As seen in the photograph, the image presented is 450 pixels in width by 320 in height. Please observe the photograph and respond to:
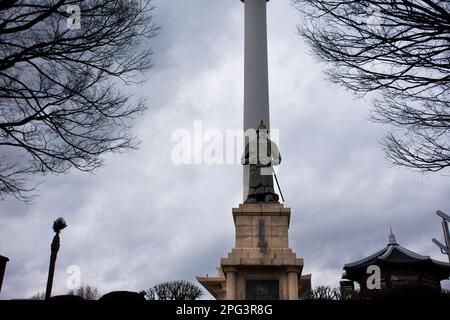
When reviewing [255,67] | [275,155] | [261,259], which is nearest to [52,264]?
[261,259]

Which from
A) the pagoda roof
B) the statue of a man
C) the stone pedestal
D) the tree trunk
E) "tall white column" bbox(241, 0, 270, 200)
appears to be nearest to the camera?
the stone pedestal

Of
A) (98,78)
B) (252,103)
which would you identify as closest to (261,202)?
(98,78)

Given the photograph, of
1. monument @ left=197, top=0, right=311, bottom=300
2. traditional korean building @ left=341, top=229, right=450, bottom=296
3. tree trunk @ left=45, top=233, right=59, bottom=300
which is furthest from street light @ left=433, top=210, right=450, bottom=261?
tree trunk @ left=45, top=233, right=59, bottom=300

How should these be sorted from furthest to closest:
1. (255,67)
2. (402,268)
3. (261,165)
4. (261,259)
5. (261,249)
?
(255,67)
(402,268)
(261,165)
(261,249)
(261,259)

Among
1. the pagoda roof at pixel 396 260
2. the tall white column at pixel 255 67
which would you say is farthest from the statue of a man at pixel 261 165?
the tall white column at pixel 255 67

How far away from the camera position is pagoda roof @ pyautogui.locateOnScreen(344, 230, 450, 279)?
785 inches

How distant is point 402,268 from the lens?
2020cm

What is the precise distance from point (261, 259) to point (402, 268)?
1045 centimetres

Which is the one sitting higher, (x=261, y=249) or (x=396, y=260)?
(x=396, y=260)

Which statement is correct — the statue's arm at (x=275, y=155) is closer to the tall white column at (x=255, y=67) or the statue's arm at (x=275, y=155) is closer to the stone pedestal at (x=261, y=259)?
the stone pedestal at (x=261, y=259)

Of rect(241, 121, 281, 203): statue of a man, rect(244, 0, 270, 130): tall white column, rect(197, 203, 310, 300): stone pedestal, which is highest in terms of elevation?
rect(244, 0, 270, 130): tall white column

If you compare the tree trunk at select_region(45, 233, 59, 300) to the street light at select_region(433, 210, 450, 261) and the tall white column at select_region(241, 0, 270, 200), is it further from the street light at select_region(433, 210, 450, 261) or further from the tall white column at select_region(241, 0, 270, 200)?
the street light at select_region(433, 210, 450, 261)

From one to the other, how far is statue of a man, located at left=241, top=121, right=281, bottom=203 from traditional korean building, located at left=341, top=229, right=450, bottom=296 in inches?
329

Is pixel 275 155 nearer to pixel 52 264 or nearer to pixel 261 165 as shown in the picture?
pixel 261 165
